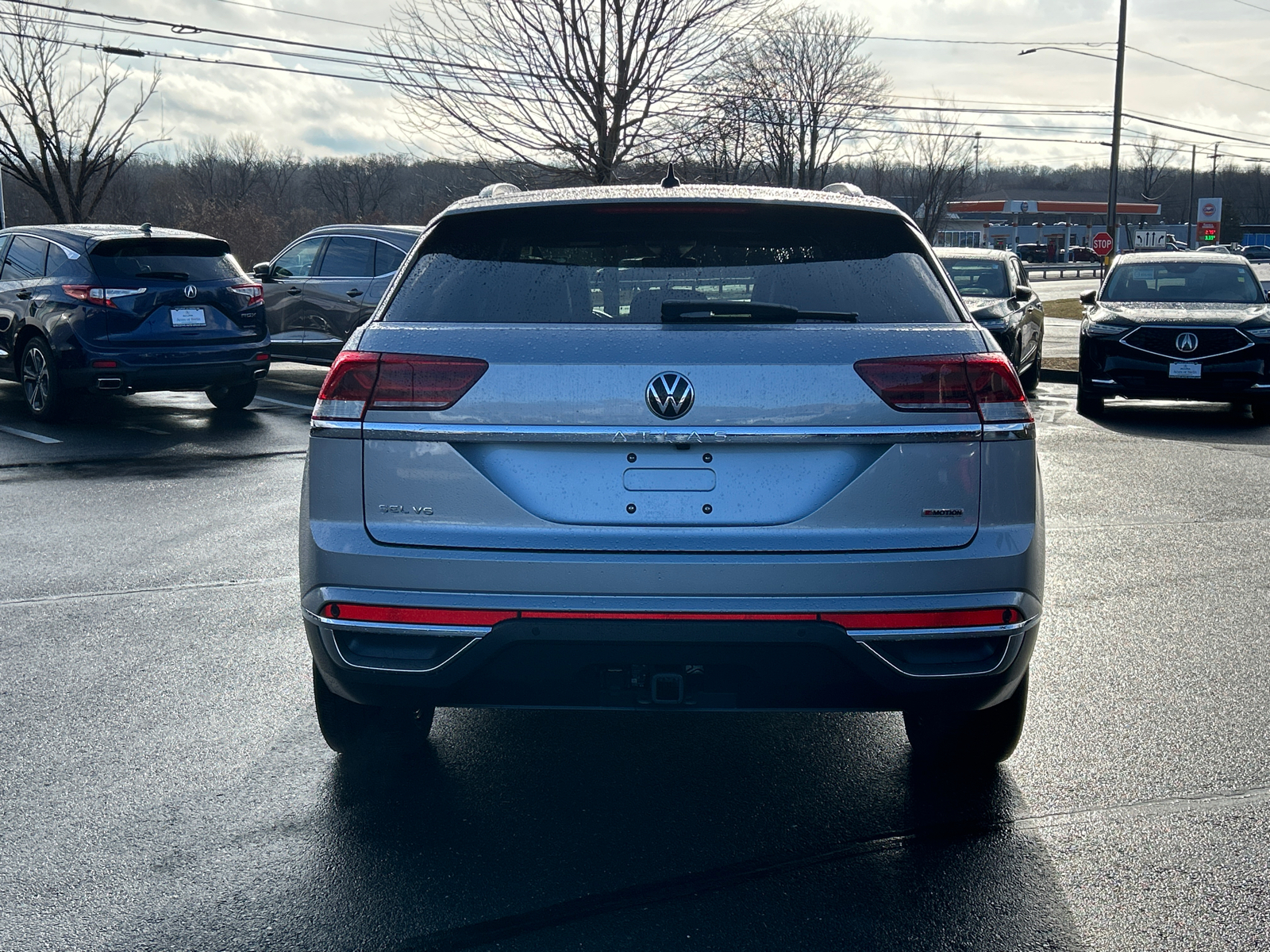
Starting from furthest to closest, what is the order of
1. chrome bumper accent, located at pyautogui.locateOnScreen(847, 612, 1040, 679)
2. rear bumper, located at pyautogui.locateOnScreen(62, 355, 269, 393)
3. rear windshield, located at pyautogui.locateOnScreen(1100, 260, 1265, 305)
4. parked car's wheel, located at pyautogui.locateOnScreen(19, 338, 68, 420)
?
rear windshield, located at pyautogui.locateOnScreen(1100, 260, 1265, 305) → parked car's wheel, located at pyautogui.locateOnScreen(19, 338, 68, 420) → rear bumper, located at pyautogui.locateOnScreen(62, 355, 269, 393) → chrome bumper accent, located at pyautogui.locateOnScreen(847, 612, 1040, 679)

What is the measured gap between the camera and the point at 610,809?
3.58 m

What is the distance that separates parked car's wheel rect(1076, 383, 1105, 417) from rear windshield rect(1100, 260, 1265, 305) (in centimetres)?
158

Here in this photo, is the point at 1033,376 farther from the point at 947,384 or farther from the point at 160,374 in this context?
the point at 947,384

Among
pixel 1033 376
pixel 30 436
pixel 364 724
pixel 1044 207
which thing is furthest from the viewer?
pixel 1044 207

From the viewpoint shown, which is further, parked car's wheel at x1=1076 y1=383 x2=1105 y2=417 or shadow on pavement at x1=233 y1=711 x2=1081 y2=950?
parked car's wheel at x1=1076 y1=383 x2=1105 y2=417

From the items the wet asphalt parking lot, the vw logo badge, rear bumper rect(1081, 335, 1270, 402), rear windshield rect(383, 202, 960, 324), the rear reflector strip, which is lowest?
the wet asphalt parking lot

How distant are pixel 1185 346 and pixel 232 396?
980 cm

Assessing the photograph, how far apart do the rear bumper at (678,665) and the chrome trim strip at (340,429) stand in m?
0.46

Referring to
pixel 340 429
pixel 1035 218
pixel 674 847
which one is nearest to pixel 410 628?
pixel 340 429

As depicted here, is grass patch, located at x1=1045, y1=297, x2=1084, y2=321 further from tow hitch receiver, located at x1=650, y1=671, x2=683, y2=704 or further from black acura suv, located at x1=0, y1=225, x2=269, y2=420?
tow hitch receiver, located at x1=650, y1=671, x2=683, y2=704

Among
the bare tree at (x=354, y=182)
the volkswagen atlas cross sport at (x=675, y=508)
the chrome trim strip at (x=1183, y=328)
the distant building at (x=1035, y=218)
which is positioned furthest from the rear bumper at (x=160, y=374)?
the distant building at (x=1035, y=218)

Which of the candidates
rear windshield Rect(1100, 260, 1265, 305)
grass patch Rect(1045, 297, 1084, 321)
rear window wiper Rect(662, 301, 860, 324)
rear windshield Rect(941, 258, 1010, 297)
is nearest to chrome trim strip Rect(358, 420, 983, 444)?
rear window wiper Rect(662, 301, 860, 324)

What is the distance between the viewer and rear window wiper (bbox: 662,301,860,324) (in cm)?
310

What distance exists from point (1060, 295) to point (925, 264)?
44116 millimetres
